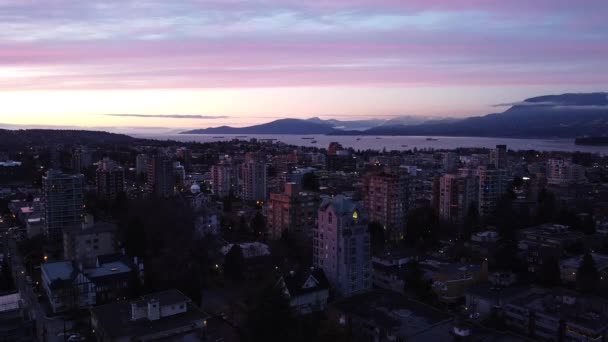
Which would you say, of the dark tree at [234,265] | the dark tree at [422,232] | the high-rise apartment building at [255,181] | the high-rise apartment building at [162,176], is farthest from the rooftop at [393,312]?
the high-rise apartment building at [162,176]

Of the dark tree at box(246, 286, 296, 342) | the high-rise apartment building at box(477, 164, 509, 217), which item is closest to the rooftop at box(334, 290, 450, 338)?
the dark tree at box(246, 286, 296, 342)

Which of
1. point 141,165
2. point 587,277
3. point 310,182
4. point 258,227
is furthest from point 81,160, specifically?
A: point 587,277

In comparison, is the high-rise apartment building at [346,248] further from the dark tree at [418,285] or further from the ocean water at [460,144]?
the ocean water at [460,144]

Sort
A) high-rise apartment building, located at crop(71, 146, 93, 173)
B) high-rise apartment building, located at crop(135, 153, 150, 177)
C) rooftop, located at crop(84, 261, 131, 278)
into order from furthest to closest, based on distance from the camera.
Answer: high-rise apartment building, located at crop(71, 146, 93, 173)
high-rise apartment building, located at crop(135, 153, 150, 177)
rooftop, located at crop(84, 261, 131, 278)

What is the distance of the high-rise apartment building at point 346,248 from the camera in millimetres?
8383

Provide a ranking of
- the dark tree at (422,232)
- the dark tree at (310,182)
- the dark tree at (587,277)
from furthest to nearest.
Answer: the dark tree at (310,182) → the dark tree at (422,232) → the dark tree at (587,277)

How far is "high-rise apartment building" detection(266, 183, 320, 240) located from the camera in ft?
39.8

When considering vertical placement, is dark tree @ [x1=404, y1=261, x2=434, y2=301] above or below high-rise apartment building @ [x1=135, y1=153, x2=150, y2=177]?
below

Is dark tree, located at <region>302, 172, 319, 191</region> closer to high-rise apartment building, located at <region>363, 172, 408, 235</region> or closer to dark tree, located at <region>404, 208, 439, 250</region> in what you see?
high-rise apartment building, located at <region>363, 172, 408, 235</region>

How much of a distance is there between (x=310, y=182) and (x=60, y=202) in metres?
10.6

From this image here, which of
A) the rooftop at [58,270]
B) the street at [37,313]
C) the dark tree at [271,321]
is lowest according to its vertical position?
the street at [37,313]

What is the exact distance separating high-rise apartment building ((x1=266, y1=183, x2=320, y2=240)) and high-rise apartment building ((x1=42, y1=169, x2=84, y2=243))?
4.47 metres

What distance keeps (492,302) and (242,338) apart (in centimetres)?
379

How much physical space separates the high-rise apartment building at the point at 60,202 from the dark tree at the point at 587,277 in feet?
32.9
